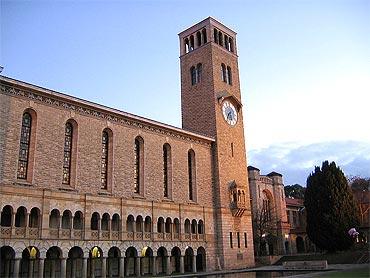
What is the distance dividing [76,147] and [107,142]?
3432mm

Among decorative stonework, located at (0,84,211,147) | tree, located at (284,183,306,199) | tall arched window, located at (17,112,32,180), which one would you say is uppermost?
tree, located at (284,183,306,199)

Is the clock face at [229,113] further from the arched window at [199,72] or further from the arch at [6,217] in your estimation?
the arch at [6,217]

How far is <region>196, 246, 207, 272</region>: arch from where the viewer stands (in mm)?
38719

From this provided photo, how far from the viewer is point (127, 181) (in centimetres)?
3325

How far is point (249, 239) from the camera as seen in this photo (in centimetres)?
4378

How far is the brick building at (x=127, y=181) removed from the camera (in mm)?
26766

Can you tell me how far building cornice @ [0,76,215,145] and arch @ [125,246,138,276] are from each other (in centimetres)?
1064

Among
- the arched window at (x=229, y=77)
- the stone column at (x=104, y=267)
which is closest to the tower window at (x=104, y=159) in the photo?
the stone column at (x=104, y=267)

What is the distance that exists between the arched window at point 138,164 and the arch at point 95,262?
6.06 m

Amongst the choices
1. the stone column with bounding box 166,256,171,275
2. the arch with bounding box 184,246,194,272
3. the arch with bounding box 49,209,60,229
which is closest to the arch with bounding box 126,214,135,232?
the stone column with bounding box 166,256,171,275

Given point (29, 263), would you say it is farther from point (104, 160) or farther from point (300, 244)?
point (300, 244)

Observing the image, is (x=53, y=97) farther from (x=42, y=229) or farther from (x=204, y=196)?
(x=204, y=196)

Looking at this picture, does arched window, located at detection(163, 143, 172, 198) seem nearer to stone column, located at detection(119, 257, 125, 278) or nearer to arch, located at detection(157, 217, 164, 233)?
arch, located at detection(157, 217, 164, 233)

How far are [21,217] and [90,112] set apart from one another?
31.7ft
